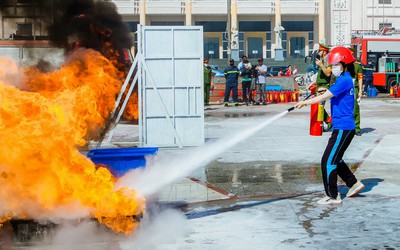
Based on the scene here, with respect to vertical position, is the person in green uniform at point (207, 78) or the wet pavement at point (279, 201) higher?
the person in green uniform at point (207, 78)

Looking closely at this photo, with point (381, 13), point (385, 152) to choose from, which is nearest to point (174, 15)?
point (381, 13)

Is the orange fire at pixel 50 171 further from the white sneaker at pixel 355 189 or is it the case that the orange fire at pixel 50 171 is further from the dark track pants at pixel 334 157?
the white sneaker at pixel 355 189

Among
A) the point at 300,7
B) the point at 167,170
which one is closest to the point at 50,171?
the point at 167,170

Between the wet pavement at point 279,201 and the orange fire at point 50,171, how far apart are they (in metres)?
0.40

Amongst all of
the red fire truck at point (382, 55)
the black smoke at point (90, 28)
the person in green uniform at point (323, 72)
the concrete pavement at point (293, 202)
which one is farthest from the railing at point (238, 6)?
the black smoke at point (90, 28)

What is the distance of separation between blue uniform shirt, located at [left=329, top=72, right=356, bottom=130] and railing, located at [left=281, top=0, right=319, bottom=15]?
150 ft

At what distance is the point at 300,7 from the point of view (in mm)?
52250

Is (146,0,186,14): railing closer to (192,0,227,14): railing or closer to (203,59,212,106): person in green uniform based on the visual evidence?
(192,0,227,14): railing

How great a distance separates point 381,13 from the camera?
52969 millimetres

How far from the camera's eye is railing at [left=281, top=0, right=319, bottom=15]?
5209 cm

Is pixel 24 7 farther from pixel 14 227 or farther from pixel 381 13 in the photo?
pixel 381 13

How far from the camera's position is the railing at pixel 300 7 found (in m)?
52.1

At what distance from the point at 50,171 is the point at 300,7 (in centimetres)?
4814

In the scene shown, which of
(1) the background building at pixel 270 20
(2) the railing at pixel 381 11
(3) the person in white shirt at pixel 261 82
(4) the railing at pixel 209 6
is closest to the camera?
(3) the person in white shirt at pixel 261 82
